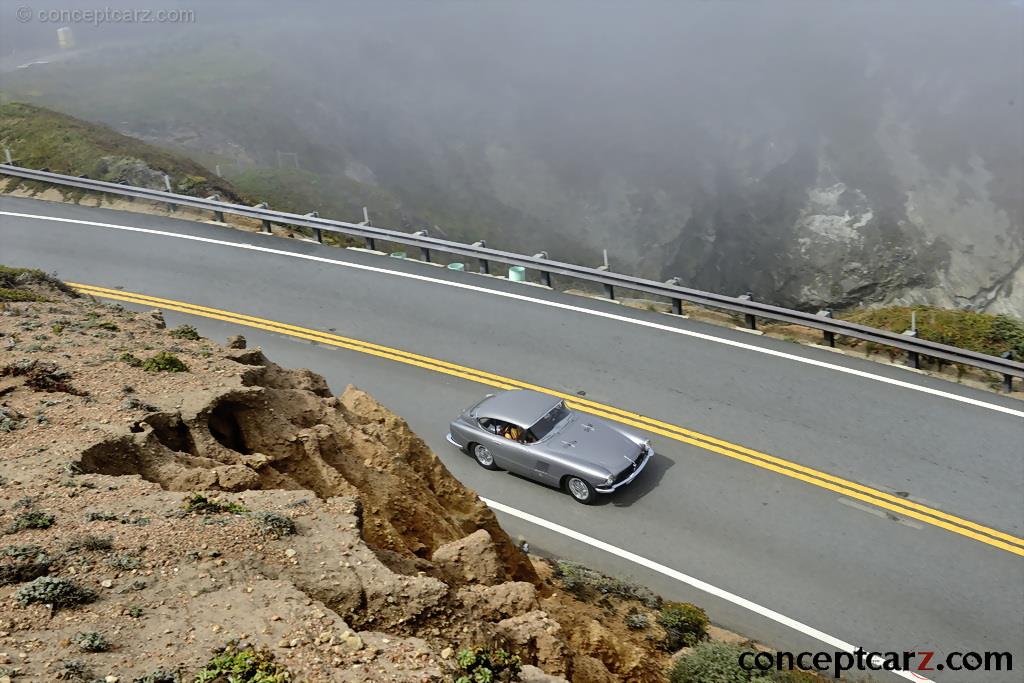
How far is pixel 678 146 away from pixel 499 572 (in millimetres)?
50604

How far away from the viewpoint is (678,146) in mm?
56812

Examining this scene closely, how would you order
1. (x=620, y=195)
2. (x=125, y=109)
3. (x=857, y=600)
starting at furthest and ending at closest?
(x=125, y=109) < (x=620, y=195) < (x=857, y=600)

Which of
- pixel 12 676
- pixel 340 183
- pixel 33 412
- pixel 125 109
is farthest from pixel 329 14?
pixel 12 676

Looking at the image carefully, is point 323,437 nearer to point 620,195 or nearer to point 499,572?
point 499,572

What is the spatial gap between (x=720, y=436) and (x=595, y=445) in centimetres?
272

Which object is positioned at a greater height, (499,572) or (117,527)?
(117,527)

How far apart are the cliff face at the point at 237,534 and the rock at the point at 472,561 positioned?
0.07ft

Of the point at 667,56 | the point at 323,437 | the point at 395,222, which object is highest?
the point at 667,56

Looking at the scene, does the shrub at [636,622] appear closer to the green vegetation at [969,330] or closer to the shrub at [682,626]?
the shrub at [682,626]

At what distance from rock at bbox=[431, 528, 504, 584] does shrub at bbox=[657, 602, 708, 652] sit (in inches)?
125

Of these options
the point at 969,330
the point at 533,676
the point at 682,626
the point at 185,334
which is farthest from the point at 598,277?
the point at 533,676

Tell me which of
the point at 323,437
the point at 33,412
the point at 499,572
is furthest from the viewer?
the point at 323,437

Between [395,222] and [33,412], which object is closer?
[33,412]

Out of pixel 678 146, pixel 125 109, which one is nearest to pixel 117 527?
pixel 678 146
